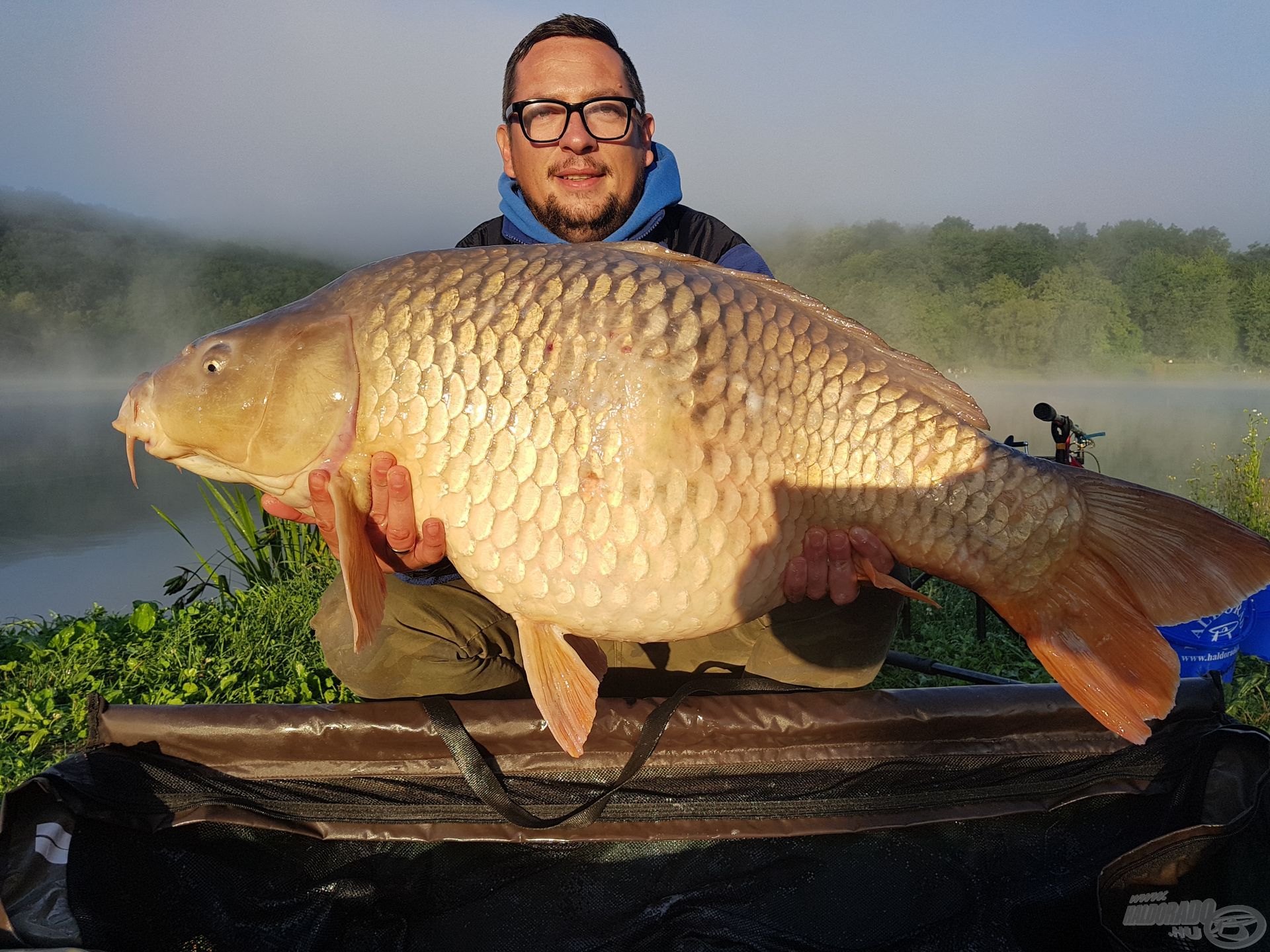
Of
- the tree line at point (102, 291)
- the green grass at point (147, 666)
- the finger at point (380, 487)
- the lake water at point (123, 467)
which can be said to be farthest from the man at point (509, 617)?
the tree line at point (102, 291)

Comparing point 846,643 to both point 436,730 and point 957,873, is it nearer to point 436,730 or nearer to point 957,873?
point 957,873

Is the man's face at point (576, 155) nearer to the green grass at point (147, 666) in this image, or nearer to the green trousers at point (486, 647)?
the green trousers at point (486, 647)

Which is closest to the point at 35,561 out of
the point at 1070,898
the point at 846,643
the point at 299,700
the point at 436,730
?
the point at 299,700

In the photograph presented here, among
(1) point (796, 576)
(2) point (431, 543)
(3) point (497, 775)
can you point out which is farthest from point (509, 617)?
(1) point (796, 576)

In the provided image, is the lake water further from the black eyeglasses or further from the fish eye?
the black eyeglasses

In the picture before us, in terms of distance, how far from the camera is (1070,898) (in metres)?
1.14

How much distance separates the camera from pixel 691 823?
3.99 feet

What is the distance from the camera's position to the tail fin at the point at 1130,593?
987 mm

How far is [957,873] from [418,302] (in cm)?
119

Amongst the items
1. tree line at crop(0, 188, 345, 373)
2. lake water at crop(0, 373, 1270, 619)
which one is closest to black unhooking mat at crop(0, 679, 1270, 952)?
lake water at crop(0, 373, 1270, 619)

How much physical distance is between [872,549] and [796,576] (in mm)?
121

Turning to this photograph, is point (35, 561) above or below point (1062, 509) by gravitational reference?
below

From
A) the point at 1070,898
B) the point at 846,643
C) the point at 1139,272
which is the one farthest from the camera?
the point at 1139,272

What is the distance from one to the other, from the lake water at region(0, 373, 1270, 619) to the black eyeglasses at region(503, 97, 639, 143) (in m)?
2.37
